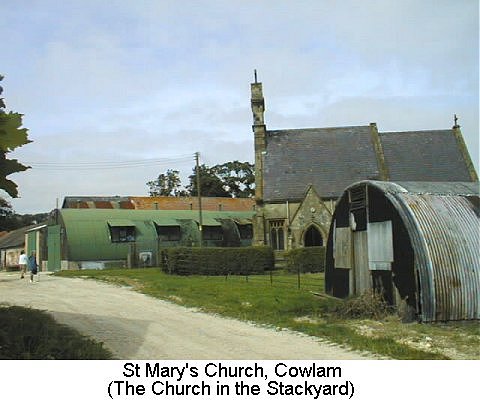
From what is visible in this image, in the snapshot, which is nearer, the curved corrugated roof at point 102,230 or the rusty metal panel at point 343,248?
the rusty metal panel at point 343,248

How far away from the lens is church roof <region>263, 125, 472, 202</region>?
43438mm

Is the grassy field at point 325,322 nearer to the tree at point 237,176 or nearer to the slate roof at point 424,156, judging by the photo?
the slate roof at point 424,156

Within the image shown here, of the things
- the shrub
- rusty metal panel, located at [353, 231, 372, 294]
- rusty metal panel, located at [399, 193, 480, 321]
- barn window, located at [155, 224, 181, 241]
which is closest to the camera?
rusty metal panel, located at [399, 193, 480, 321]

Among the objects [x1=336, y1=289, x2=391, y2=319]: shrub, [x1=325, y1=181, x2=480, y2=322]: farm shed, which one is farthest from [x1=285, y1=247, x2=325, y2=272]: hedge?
[x1=336, y1=289, x2=391, y2=319]: shrub

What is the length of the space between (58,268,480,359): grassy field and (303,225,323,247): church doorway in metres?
19.1

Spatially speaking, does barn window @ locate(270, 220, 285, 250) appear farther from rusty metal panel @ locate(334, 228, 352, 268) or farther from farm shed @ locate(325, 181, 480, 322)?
farm shed @ locate(325, 181, 480, 322)

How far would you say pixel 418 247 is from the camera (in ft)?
46.0

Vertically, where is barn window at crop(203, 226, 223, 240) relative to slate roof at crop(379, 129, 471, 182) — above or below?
below

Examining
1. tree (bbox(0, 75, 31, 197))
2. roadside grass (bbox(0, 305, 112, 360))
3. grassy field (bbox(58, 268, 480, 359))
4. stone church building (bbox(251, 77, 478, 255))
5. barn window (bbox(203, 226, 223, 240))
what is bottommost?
grassy field (bbox(58, 268, 480, 359))

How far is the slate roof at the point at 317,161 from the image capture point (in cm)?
4321

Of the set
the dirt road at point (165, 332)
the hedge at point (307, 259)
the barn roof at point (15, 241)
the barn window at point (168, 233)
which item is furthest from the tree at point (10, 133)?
the barn roof at point (15, 241)

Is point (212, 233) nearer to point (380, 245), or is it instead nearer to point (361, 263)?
point (361, 263)

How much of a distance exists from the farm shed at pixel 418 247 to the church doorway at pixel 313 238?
23.3 m
